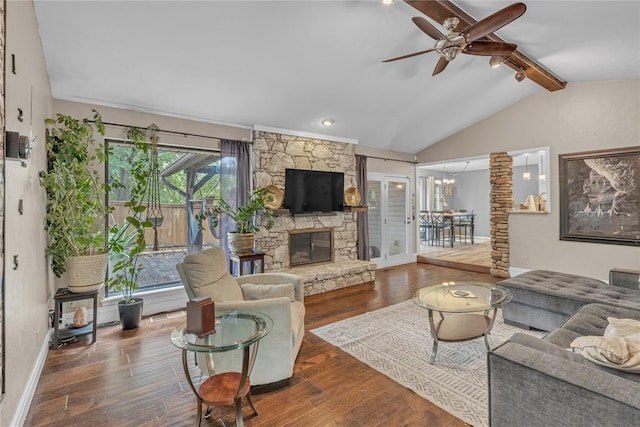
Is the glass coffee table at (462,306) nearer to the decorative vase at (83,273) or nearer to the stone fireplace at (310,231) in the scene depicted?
the stone fireplace at (310,231)

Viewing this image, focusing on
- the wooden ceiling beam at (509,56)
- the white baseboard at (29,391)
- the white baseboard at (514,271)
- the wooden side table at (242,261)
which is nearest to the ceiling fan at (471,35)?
the wooden ceiling beam at (509,56)

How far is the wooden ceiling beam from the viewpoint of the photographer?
2.92 m

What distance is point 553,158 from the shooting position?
5176 millimetres

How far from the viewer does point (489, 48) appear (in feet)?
9.48

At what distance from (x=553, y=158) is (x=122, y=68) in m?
6.33

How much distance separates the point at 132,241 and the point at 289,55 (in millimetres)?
2925

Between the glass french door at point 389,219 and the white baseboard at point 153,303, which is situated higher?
the glass french door at point 389,219

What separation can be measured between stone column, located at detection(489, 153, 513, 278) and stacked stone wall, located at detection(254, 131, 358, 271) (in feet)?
8.70

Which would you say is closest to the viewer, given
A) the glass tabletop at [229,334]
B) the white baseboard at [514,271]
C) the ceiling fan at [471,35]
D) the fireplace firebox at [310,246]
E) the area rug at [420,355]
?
the glass tabletop at [229,334]

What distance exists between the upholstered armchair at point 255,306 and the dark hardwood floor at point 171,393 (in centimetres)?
19

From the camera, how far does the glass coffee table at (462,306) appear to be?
8.35ft

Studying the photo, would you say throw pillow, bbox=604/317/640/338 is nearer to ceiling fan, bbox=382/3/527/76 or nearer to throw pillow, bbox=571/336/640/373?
throw pillow, bbox=571/336/640/373

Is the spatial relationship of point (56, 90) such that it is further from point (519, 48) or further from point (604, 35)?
point (604, 35)

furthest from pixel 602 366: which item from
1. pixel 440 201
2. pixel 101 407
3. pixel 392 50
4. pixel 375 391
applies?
pixel 440 201
